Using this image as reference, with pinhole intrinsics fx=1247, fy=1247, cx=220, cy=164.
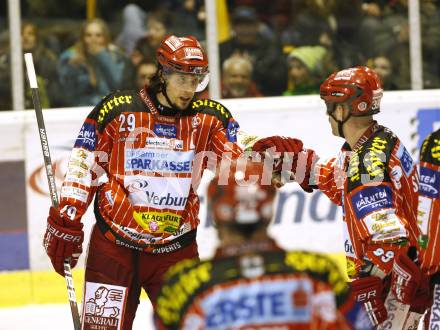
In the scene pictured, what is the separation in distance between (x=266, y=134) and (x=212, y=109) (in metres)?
2.38

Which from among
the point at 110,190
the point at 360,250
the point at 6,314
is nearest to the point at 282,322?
the point at 360,250

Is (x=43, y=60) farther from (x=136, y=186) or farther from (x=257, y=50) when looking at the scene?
(x=136, y=186)

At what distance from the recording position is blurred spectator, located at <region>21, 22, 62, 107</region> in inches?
320

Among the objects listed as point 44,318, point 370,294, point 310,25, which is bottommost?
point 44,318

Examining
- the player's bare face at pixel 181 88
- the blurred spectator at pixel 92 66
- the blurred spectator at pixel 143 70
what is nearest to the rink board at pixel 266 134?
the blurred spectator at pixel 92 66

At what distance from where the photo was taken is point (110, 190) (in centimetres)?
541

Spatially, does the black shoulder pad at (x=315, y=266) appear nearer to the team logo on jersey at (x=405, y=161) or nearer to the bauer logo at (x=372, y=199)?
the bauer logo at (x=372, y=199)

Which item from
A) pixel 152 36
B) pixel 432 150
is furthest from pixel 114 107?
pixel 152 36

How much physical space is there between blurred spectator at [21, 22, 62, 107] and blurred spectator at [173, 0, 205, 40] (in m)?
0.87

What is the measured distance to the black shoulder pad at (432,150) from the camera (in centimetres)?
524

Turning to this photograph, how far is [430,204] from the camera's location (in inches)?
207

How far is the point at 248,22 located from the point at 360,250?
387cm

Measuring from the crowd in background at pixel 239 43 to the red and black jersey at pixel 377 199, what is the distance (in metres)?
3.29

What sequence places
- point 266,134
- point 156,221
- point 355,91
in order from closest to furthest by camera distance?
point 355,91
point 156,221
point 266,134
